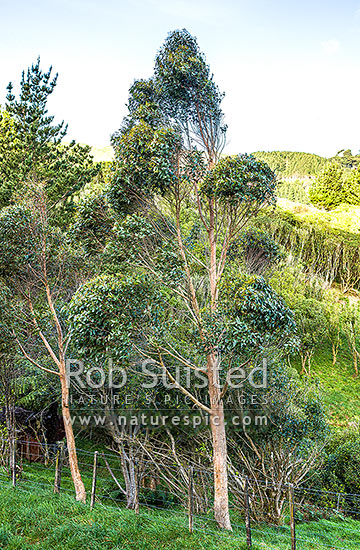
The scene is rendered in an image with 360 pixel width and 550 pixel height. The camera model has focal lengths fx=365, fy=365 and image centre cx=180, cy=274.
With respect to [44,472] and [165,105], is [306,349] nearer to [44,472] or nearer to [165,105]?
[44,472]

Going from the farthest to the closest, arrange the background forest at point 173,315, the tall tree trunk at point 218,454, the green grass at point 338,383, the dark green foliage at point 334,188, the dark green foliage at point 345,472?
the dark green foliage at point 334,188
the green grass at point 338,383
the dark green foliage at point 345,472
the tall tree trunk at point 218,454
the background forest at point 173,315

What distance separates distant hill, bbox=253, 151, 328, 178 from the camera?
81.2 metres

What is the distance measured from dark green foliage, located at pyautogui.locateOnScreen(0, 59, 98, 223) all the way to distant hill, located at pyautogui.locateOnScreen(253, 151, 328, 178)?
2796 inches

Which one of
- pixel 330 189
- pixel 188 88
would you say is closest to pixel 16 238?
pixel 188 88

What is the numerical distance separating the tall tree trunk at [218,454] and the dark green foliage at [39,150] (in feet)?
31.4

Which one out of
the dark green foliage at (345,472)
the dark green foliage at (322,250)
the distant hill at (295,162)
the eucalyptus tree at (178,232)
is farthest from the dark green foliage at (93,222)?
the distant hill at (295,162)

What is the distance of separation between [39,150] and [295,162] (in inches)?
3190

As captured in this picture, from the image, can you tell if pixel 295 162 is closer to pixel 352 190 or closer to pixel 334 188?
pixel 334 188

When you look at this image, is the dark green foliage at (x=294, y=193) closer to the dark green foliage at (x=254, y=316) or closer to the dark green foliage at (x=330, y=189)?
the dark green foliage at (x=330, y=189)

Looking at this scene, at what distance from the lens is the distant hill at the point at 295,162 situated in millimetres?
81250

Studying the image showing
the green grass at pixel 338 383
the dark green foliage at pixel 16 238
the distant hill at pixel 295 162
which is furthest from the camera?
the distant hill at pixel 295 162

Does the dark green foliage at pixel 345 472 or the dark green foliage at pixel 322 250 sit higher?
the dark green foliage at pixel 322 250

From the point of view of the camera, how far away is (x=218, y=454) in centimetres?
627

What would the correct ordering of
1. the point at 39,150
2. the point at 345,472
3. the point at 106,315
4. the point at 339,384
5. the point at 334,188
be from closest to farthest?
the point at 106,315
the point at 345,472
the point at 39,150
the point at 339,384
the point at 334,188
